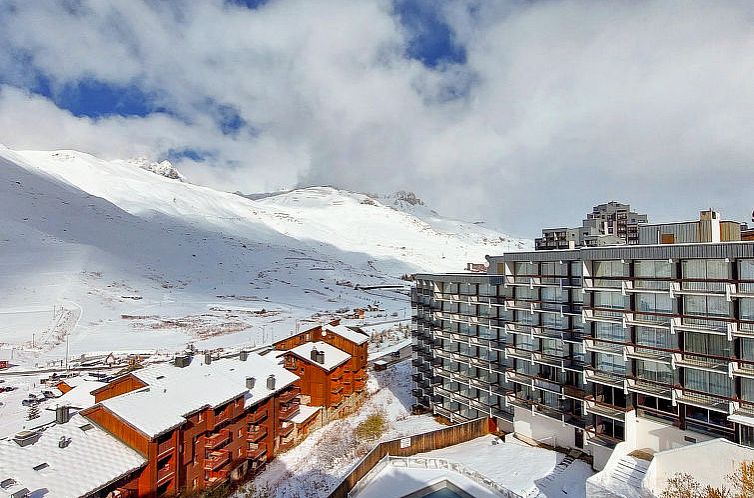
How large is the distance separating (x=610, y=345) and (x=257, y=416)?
30.0m

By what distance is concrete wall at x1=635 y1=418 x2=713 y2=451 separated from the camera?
94.4ft

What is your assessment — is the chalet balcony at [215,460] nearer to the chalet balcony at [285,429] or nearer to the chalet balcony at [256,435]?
the chalet balcony at [256,435]

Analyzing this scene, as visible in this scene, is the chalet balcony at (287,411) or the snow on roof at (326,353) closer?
the chalet balcony at (287,411)

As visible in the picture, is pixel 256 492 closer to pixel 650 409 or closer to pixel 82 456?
pixel 82 456

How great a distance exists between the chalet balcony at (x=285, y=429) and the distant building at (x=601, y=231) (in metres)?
32.2

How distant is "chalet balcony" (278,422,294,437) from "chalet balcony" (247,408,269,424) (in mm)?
3655

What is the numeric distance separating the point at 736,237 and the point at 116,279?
14188 cm

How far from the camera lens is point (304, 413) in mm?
51406

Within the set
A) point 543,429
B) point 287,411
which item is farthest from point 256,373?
point 543,429

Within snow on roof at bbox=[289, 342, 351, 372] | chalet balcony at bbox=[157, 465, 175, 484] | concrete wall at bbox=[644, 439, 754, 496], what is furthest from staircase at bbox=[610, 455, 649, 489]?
snow on roof at bbox=[289, 342, 351, 372]

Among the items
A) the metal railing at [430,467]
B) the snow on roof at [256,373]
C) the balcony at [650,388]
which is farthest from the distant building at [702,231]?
the snow on roof at [256,373]

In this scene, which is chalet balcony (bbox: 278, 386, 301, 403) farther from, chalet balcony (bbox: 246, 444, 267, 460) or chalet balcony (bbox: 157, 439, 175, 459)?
chalet balcony (bbox: 157, 439, 175, 459)

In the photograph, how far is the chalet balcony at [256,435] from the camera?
4012cm

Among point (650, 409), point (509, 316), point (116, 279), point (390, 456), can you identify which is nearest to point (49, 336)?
point (116, 279)
